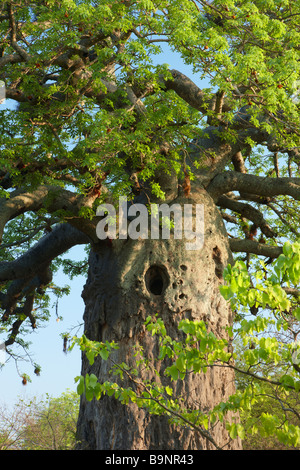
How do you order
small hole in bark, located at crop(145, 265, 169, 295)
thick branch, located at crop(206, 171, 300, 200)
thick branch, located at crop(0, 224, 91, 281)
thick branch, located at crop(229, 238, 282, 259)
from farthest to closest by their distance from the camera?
1. thick branch, located at crop(0, 224, 91, 281)
2. thick branch, located at crop(229, 238, 282, 259)
3. thick branch, located at crop(206, 171, 300, 200)
4. small hole in bark, located at crop(145, 265, 169, 295)

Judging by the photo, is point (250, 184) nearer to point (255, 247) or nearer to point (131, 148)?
point (255, 247)

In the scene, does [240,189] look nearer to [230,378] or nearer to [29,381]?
[230,378]

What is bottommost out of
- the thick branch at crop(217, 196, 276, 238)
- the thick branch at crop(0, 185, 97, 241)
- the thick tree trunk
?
the thick tree trunk

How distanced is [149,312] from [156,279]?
0.75m

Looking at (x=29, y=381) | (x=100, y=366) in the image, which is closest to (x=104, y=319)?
(x=100, y=366)

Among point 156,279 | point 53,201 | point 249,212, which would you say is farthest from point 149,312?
point 249,212

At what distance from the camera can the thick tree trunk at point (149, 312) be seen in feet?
21.1

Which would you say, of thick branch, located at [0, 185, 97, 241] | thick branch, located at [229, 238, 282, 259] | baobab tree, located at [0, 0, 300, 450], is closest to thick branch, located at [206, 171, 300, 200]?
baobab tree, located at [0, 0, 300, 450]

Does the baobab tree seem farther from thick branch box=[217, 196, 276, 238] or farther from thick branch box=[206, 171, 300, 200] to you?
thick branch box=[217, 196, 276, 238]

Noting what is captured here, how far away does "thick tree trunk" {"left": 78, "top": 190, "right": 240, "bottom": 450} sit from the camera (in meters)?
6.42

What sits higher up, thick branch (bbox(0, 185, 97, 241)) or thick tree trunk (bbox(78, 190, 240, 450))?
thick branch (bbox(0, 185, 97, 241))

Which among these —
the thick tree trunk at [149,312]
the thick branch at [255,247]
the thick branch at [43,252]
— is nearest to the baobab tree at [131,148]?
the thick tree trunk at [149,312]

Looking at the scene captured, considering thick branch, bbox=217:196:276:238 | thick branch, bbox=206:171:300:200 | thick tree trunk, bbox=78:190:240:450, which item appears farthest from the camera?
thick branch, bbox=217:196:276:238

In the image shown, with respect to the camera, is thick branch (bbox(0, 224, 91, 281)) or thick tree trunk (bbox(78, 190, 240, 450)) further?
thick branch (bbox(0, 224, 91, 281))
